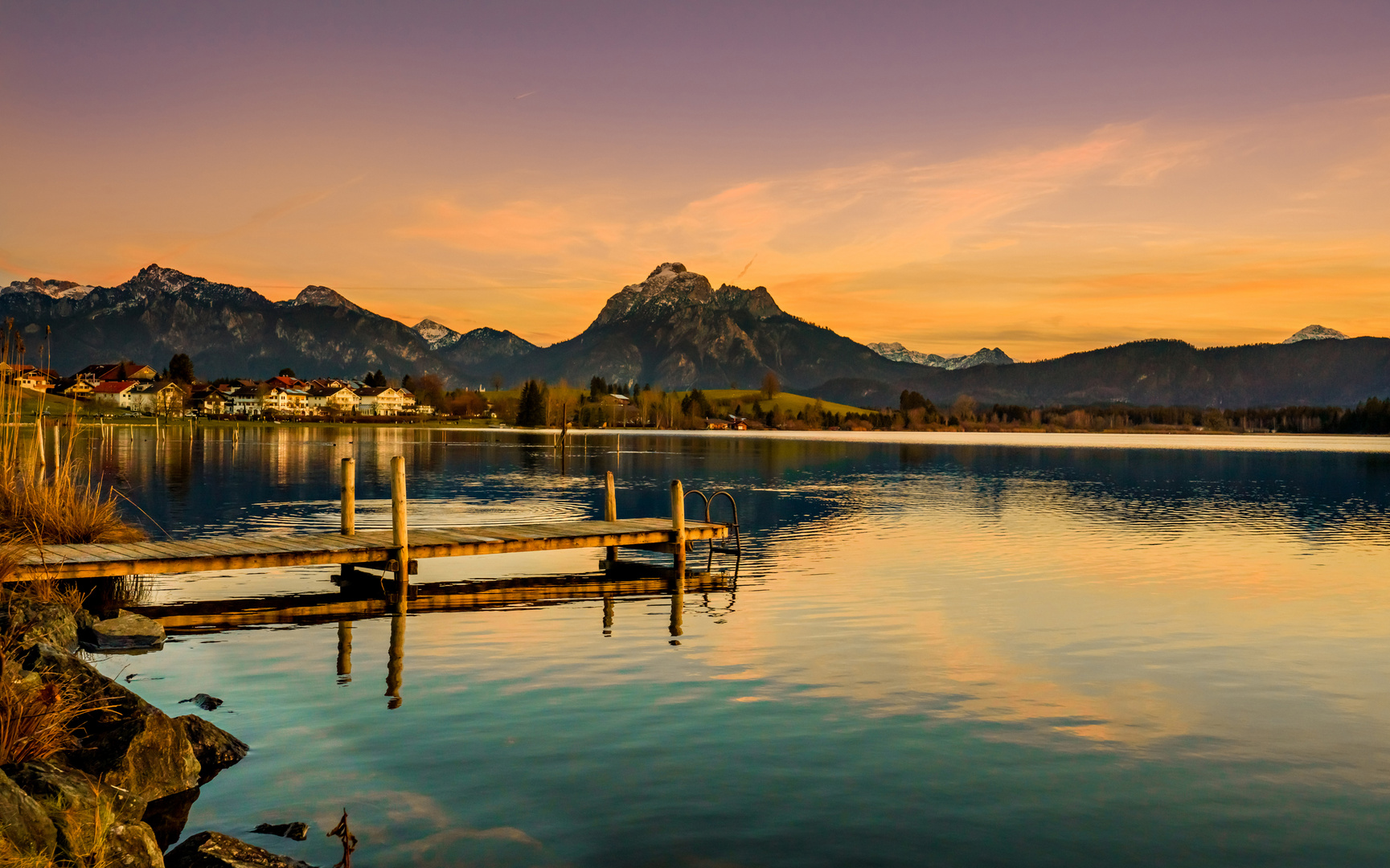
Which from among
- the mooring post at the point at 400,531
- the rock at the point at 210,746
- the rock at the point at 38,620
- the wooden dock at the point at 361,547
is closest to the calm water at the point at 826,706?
the rock at the point at 210,746

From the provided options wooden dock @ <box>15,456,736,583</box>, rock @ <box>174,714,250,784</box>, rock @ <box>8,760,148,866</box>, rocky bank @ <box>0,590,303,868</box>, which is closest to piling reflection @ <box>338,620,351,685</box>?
wooden dock @ <box>15,456,736,583</box>

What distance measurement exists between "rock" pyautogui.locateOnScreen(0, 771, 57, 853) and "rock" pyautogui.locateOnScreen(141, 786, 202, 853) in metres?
2.54

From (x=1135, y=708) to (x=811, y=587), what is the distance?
14.2 m

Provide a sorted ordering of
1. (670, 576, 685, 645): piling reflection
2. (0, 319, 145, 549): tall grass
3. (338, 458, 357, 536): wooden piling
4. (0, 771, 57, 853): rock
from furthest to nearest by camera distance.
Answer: (338, 458, 357, 536): wooden piling < (670, 576, 685, 645): piling reflection < (0, 319, 145, 549): tall grass < (0, 771, 57, 853): rock

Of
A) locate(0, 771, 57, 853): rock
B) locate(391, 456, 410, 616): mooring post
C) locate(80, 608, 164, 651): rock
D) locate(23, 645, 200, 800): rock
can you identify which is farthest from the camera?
locate(391, 456, 410, 616): mooring post

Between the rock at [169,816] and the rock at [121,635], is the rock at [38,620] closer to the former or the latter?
the rock at [121,635]

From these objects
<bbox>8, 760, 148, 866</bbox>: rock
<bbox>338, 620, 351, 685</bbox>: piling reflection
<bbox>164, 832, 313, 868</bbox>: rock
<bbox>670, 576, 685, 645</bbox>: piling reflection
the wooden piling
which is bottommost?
<bbox>670, 576, 685, 645</bbox>: piling reflection

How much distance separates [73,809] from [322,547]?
17.4 meters

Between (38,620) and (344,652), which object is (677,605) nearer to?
(344,652)

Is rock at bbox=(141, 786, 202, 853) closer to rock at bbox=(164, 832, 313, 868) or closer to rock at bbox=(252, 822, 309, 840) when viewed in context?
rock at bbox=(252, 822, 309, 840)

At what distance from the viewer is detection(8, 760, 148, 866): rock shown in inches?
363

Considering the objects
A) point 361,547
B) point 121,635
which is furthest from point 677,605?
point 121,635

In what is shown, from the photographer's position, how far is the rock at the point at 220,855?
9750 millimetres

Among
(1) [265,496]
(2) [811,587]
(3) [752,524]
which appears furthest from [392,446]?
(2) [811,587]
